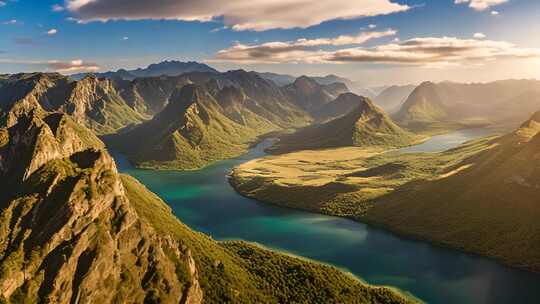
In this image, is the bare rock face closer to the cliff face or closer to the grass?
the cliff face

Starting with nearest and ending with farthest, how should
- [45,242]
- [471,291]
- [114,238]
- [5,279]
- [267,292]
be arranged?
1. [5,279]
2. [45,242]
3. [114,238]
4. [267,292]
5. [471,291]

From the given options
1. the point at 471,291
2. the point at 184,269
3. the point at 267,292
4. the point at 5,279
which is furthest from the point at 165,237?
the point at 471,291

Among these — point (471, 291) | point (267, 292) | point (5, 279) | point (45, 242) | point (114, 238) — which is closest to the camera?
point (5, 279)

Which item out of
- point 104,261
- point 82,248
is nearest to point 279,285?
point 104,261

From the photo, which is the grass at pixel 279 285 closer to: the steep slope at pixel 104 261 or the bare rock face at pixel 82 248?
the steep slope at pixel 104 261

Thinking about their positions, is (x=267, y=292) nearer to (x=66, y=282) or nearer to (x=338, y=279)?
(x=338, y=279)

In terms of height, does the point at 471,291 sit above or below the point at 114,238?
below

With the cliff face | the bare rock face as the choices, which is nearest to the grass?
the cliff face
